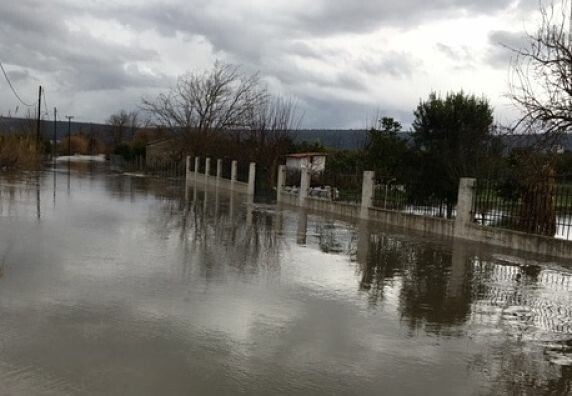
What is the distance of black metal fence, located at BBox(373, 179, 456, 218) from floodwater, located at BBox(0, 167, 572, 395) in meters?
5.09

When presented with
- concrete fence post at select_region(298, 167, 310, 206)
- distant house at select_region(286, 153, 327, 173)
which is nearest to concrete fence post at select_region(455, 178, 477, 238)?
concrete fence post at select_region(298, 167, 310, 206)

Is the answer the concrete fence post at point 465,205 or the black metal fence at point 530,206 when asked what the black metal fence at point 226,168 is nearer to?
the concrete fence post at point 465,205

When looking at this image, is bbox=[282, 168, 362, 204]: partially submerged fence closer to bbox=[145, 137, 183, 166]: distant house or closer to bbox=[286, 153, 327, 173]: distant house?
bbox=[286, 153, 327, 173]: distant house

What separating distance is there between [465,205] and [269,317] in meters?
9.92

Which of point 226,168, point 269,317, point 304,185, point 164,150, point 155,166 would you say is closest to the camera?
point 269,317

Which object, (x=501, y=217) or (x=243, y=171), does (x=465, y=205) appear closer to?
(x=501, y=217)

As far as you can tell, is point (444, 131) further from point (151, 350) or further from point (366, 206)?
point (151, 350)

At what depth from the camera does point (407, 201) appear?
735 inches

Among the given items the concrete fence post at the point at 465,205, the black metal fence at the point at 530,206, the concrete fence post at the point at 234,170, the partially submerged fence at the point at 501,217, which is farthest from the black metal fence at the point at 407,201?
the concrete fence post at the point at 234,170

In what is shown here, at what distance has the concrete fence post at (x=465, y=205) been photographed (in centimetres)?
1497

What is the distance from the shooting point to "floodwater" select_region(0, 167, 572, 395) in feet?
15.8

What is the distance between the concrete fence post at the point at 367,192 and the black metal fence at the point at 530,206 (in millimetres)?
5163

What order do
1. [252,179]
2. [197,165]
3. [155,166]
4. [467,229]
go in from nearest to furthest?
[467,229] < [252,179] < [197,165] < [155,166]

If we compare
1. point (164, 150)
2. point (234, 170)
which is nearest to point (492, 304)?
point (234, 170)
